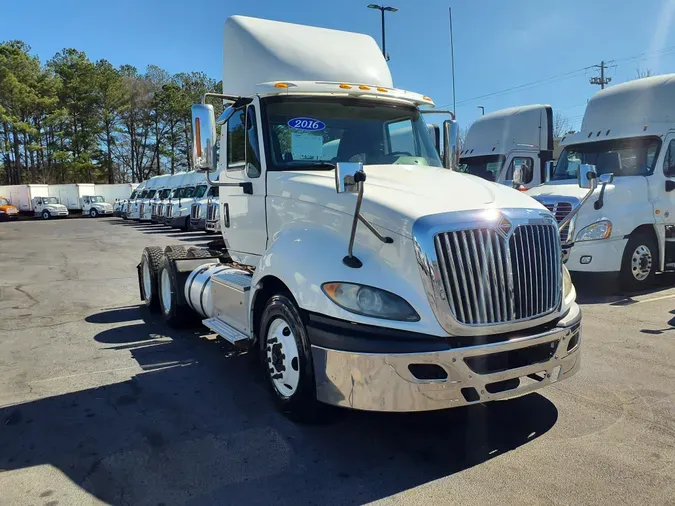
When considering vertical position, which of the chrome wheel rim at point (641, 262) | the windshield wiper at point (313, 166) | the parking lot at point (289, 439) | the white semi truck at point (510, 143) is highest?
the white semi truck at point (510, 143)

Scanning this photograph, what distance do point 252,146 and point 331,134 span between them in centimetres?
76

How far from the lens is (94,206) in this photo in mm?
47219

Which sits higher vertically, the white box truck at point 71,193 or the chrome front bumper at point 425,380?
the white box truck at point 71,193

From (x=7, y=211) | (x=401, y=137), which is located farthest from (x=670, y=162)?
(x=7, y=211)

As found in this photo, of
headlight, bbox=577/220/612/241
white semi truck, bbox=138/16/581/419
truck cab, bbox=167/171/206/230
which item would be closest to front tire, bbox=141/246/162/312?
white semi truck, bbox=138/16/581/419

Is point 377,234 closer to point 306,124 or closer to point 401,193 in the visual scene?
point 401,193

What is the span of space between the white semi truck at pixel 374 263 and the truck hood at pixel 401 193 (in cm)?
2

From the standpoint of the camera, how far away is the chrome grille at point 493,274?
11.5 ft

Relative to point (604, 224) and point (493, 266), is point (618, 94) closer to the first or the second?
point (604, 224)

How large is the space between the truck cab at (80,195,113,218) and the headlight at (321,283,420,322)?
48254mm

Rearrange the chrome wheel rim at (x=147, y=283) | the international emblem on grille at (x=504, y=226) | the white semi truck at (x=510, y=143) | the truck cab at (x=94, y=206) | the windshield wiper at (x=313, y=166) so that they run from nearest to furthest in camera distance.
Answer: the international emblem on grille at (x=504, y=226) → the windshield wiper at (x=313, y=166) → the chrome wheel rim at (x=147, y=283) → the white semi truck at (x=510, y=143) → the truck cab at (x=94, y=206)

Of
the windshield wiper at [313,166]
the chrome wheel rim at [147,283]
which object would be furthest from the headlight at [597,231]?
the chrome wheel rim at [147,283]

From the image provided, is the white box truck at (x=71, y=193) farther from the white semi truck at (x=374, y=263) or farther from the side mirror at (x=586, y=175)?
the side mirror at (x=586, y=175)

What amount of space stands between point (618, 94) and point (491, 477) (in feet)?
31.5
